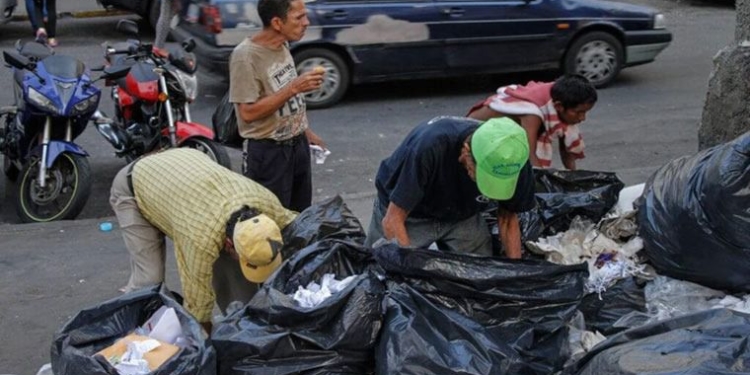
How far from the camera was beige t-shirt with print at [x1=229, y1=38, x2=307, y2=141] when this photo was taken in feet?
15.9

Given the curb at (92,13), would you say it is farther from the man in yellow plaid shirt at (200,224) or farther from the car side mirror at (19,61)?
the man in yellow plaid shirt at (200,224)

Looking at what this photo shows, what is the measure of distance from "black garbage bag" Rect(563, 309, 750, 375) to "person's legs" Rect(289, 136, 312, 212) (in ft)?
6.46

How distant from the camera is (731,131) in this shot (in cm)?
546

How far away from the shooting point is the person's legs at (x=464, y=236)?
14.0ft

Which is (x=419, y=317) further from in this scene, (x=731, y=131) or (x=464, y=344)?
(x=731, y=131)

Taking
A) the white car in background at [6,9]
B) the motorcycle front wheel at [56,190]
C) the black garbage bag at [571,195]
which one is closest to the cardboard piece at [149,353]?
the black garbage bag at [571,195]

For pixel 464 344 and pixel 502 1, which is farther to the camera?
pixel 502 1

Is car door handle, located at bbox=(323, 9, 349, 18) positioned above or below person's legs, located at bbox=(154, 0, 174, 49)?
above

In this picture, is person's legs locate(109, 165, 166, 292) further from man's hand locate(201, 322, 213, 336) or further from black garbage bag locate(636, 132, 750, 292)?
black garbage bag locate(636, 132, 750, 292)

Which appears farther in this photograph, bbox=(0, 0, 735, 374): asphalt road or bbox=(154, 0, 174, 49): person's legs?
bbox=(154, 0, 174, 49): person's legs

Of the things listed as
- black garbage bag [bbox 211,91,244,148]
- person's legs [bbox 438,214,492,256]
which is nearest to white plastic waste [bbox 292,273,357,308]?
person's legs [bbox 438,214,492,256]

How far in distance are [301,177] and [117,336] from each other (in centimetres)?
163

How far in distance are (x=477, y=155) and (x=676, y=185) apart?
1.18 m

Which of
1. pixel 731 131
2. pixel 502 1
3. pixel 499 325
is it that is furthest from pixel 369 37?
pixel 499 325
